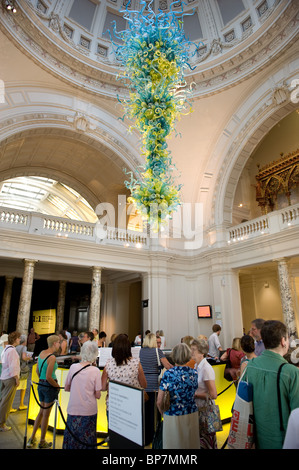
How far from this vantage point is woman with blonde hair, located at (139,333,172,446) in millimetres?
3986

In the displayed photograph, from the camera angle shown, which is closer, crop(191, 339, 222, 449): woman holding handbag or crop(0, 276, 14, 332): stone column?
crop(191, 339, 222, 449): woman holding handbag

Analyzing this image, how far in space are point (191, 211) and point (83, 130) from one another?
20.4 ft

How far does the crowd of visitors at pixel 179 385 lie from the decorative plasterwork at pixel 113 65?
34.4 feet

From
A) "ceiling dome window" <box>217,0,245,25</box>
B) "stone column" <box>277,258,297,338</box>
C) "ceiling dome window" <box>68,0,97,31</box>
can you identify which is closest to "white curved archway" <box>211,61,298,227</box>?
"ceiling dome window" <box>217,0,245,25</box>

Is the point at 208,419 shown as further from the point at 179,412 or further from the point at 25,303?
the point at 25,303

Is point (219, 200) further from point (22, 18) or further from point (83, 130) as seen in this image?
point (22, 18)

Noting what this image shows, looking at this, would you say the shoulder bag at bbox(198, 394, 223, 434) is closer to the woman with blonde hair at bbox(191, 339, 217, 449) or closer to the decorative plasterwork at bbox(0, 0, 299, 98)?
the woman with blonde hair at bbox(191, 339, 217, 449)

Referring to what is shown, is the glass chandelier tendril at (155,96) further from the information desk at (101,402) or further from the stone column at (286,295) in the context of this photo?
the stone column at (286,295)

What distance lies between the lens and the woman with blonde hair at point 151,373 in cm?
399

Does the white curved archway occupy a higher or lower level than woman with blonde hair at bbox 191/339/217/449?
higher

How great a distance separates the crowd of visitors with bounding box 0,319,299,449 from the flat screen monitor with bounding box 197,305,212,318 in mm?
7847

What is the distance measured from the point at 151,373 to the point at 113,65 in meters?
12.7

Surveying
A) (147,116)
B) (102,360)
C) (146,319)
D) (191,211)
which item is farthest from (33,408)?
(191,211)

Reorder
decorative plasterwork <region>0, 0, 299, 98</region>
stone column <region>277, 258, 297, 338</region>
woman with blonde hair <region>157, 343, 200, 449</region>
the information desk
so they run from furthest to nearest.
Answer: decorative plasterwork <region>0, 0, 299, 98</region> → stone column <region>277, 258, 297, 338</region> → the information desk → woman with blonde hair <region>157, 343, 200, 449</region>
